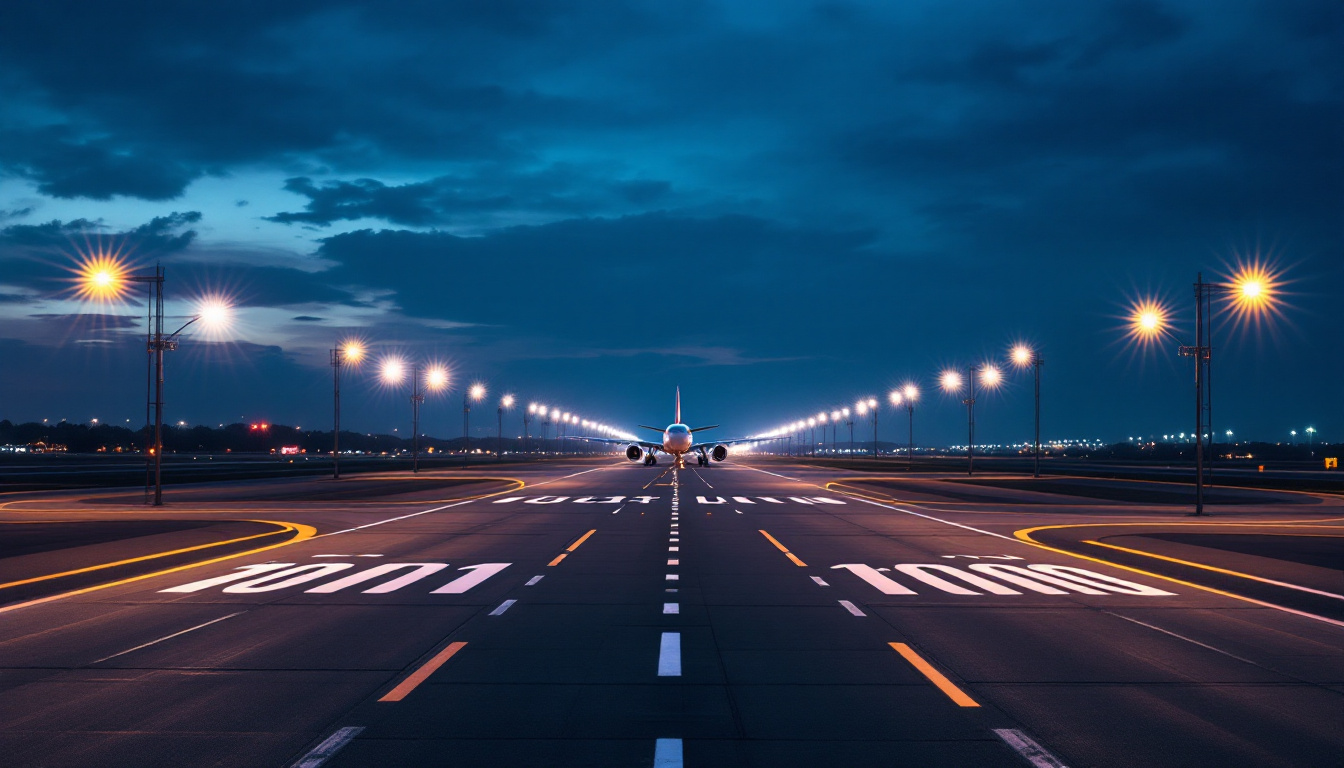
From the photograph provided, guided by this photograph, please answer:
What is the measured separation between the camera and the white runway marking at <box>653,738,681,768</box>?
6.69 m

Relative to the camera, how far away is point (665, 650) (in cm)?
1048

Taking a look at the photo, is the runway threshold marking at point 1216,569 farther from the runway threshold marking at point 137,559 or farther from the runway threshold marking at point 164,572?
the runway threshold marking at point 137,559

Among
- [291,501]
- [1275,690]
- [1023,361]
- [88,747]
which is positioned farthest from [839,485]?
[88,747]

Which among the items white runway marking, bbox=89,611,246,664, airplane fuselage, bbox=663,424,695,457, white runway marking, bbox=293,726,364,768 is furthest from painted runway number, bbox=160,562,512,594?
airplane fuselage, bbox=663,424,695,457

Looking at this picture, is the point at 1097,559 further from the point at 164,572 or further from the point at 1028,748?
the point at 164,572

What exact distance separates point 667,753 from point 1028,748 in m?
2.69

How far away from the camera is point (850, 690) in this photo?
8.78 m

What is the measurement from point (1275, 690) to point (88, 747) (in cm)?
1004

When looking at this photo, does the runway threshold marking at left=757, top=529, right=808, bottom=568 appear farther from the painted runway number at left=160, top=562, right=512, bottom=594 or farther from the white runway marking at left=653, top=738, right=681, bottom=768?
the white runway marking at left=653, top=738, right=681, bottom=768

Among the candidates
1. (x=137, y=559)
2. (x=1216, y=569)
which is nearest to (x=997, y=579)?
(x=1216, y=569)

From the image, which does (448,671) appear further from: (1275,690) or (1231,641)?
(1231,641)

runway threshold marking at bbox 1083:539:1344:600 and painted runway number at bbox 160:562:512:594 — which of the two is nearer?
painted runway number at bbox 160:562:512:594

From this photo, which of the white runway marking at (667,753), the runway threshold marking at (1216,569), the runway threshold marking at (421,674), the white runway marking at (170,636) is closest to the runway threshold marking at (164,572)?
the white runway marking at (170,636)

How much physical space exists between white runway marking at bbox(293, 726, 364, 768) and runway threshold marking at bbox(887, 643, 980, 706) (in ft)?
16.6
